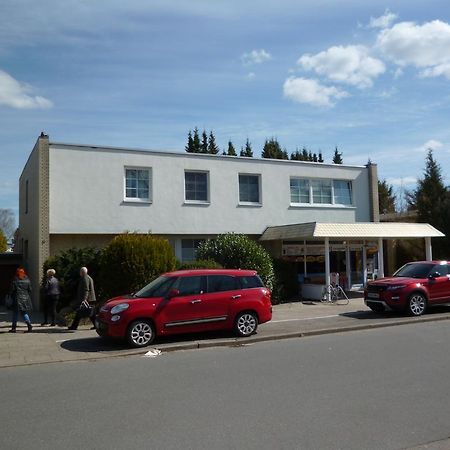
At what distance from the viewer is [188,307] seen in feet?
38.2

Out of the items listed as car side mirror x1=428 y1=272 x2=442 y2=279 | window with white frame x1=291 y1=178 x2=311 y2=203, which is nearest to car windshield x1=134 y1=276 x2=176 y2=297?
car side mirror x1=428 y1=272 x2=442 y2=279

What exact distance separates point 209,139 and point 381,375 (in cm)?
4587

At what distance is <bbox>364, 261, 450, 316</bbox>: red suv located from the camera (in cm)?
1508

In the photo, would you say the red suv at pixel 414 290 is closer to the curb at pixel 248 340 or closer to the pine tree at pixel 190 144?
the curb at pixel 248 340

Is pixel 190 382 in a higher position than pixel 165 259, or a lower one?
lower

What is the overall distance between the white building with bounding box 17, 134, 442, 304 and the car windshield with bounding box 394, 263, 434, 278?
3629mm

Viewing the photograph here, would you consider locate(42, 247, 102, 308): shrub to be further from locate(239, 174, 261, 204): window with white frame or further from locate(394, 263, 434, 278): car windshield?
locate(394, 263, 434, 278): car windshield

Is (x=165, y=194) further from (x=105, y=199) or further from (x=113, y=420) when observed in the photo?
(x=113, y=420)

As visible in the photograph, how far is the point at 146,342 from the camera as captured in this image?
11.1 metres

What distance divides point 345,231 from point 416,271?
4.49m

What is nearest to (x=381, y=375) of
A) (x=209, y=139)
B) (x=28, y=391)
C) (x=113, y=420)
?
(x=113, y=420)

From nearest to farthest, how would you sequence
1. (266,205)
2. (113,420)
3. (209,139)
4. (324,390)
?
(113,420) < (324,390) < (266,205) < (209,139)

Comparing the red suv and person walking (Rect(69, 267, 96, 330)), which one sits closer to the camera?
person walking (Rect(69, 267, 96, 330))

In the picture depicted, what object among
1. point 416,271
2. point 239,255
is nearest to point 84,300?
point 239,255
